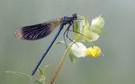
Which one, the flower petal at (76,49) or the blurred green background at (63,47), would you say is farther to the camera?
the blurred green background at (63,47)

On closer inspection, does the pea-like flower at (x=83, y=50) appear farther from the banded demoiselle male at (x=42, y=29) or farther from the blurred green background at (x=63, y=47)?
the blurred green background at (x=63, y=47)

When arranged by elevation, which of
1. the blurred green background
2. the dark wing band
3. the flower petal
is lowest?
the blurred green background

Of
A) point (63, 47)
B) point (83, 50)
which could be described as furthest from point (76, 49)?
point (63, 47)

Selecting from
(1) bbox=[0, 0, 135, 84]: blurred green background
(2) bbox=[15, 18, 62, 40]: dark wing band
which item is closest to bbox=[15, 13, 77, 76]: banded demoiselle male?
(2) bbox=[15, 18, 62, 40]: dark wing band

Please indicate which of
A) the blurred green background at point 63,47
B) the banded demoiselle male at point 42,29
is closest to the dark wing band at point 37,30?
the banded demoiselle male at point 42,29

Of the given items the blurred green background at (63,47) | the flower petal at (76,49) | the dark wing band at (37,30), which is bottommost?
the blurred green background at (63,47)

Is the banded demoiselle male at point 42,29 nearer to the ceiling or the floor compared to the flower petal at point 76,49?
nearer to the ceiling

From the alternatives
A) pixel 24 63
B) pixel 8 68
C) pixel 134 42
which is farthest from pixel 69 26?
pixel 134 42

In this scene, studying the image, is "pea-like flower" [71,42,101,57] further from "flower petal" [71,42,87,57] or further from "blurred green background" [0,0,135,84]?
"blurred green background" [0,0,135,84]

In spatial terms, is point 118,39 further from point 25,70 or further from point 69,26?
point 69,26
